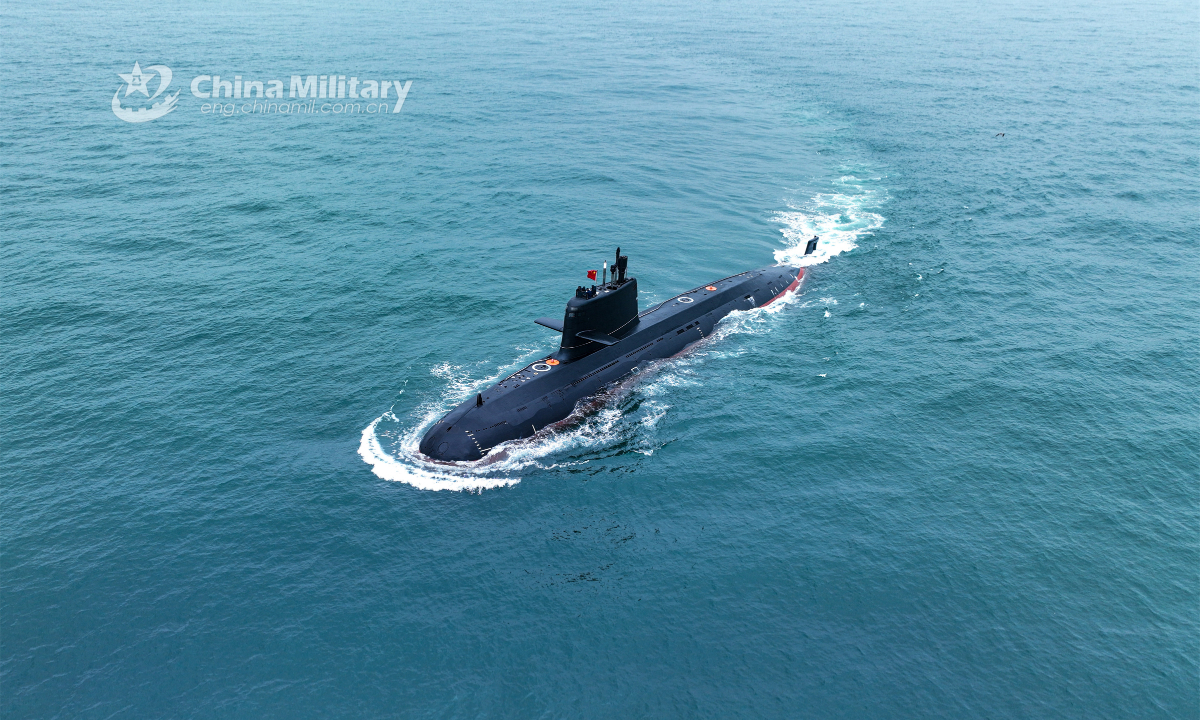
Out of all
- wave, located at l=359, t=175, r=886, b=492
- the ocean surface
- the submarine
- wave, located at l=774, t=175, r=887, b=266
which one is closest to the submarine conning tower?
the submarine

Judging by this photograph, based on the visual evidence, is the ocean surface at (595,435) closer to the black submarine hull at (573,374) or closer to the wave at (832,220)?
the wave at (832,220)

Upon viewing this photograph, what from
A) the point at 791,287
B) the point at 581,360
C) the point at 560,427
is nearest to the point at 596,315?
the point at 581,360

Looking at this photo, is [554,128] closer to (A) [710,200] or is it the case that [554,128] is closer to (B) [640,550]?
(A) [710,200]

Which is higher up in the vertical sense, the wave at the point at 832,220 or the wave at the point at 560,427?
the wave at the point at 832,220

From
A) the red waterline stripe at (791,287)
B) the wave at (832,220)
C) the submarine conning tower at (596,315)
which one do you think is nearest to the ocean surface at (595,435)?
the wave at (832,220)

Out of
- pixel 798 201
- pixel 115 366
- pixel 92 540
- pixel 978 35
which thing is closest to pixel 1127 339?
pixel 798 201
